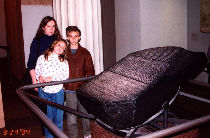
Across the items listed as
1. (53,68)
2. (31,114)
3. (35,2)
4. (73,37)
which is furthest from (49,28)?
(35,2)

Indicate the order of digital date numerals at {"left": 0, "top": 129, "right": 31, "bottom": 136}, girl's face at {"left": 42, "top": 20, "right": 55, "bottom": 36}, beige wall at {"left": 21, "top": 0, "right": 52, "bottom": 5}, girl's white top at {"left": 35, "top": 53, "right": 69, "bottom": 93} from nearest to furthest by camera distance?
girl's white top at {"left": 35, "top": 53, "right": 69, "bottom": 93} < girl's face at {"left": 42, "top": 20, "right": 55, "bottom": 36} < digital date numerals at {"left": 0, "top": 129, "right": 31, "bottom": 136} < beige wall at {"left": 21, "top": 0, "right": 52, "bottom": 5}

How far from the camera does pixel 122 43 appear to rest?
4.04 metres

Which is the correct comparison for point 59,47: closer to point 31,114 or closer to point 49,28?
point 49,28

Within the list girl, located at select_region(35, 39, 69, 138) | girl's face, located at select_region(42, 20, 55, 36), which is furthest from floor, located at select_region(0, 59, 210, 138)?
girl's face, located at select_region(42, 20, 55, 36)

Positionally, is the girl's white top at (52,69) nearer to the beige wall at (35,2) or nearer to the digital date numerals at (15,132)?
the digital date numerals at (15,132)

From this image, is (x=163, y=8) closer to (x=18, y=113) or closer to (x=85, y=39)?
(x=85, y=39)

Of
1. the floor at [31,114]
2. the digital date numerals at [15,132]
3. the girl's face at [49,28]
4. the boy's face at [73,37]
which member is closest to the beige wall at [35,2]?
the floor at [31,114]

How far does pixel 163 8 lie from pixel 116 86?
3.17 m

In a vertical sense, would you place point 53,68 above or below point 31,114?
above

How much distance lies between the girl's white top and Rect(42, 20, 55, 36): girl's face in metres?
0.28

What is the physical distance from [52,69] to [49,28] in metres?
0.47

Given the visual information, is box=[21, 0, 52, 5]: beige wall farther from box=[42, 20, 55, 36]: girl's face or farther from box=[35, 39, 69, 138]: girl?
box=[35, 39, 69, 138]: girl

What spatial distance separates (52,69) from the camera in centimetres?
256

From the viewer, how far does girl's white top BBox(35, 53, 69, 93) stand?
101 inches
